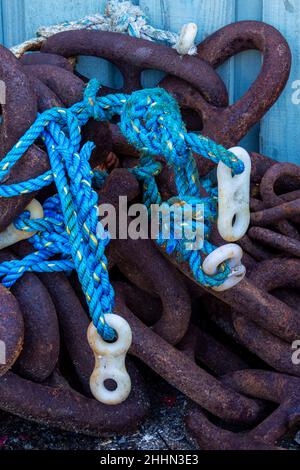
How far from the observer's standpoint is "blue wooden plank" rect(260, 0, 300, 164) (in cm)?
206

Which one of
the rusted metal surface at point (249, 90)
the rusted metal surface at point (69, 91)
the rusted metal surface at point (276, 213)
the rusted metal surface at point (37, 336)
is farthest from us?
the rusted metal surface at point (249, 90)

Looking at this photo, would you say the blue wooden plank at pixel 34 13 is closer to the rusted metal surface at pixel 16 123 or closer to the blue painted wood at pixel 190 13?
the blue painted wood at pixel 190 13

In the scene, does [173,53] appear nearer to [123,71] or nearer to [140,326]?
[123,71]

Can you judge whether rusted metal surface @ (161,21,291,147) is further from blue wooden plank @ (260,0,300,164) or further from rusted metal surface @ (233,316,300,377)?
rusted metal surface @ (233,316,300,377)

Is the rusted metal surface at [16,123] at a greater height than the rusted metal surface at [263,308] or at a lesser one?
greater

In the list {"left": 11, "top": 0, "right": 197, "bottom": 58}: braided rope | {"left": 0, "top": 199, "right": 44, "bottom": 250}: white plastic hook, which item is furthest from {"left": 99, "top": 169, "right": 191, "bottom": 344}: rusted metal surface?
{"left": 11, "top": 0, "right": 197, "bottom": 58}: braided rope

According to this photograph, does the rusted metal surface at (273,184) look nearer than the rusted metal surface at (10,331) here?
No

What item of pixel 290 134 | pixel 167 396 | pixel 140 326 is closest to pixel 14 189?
pixel 140 326

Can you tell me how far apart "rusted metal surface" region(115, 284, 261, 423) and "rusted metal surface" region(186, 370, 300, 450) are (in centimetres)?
4

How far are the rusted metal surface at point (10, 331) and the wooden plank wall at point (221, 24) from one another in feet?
2.89

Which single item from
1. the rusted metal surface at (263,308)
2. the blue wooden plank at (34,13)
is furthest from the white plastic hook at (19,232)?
the blue wooden plank at (34,13)

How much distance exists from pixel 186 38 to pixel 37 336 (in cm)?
89

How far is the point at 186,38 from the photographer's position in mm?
1948

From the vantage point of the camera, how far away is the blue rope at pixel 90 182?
5.04ft
